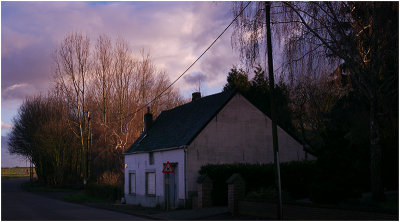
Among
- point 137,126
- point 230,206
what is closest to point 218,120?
point 230,206

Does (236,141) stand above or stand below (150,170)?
above

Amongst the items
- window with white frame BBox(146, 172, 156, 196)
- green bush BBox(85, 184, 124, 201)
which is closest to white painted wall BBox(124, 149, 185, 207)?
window with white frame BBox(146, 172, 156, 196)

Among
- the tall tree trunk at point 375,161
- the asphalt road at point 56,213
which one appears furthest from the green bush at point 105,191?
the tall tree trunk at point 375,161

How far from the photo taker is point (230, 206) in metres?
18.1

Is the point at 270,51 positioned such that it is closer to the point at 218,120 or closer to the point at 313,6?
the point at 313,6

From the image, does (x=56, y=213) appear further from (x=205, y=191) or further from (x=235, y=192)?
(x=235, y=192)

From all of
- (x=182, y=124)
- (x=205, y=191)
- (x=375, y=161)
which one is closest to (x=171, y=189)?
(x=205, y=191)

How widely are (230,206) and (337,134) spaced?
5688 millimetres

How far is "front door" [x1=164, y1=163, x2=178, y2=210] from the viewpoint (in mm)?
23062

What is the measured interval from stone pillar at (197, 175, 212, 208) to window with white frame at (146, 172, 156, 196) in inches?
226

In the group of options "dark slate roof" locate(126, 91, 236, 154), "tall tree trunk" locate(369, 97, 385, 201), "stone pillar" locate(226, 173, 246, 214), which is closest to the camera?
"tall tree trunk" locate(369, 97, 385, 201)

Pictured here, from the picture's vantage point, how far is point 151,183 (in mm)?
26203

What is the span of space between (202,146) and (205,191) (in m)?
2.98

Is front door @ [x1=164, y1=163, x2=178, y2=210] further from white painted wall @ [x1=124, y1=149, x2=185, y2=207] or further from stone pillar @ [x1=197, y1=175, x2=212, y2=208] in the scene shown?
stone pillar @ [x1=197, y1=175, x2=212, y2=208]
